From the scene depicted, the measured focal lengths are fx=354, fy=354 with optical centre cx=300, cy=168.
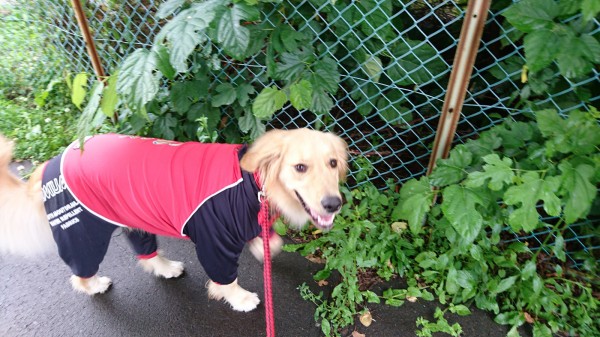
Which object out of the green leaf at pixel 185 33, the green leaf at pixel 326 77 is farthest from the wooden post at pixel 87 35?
the green leaf at pixel 326 77

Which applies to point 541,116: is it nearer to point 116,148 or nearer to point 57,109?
point 116,148

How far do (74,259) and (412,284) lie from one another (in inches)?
76.9

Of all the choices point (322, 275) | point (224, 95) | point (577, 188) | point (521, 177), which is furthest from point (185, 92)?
point (577, 188)

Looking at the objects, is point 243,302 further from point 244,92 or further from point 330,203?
point 244,92

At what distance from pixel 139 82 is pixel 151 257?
3.91 ft

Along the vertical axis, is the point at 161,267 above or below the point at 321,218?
below

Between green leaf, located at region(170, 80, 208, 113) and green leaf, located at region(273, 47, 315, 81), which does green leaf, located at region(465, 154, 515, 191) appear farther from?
→ green leaf, located at region(170, 80, 208, 113)

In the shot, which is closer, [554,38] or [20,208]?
[554,38]

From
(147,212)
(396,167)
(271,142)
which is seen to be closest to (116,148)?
(147,212)

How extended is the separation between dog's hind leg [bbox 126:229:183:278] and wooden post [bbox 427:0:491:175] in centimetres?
178

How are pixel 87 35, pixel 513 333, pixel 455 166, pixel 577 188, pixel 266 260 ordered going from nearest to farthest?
pixel 577 188
pixel 266 260
pixel 455 166
pixel 513 333
pixel 87 35

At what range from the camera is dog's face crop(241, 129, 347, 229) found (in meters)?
1.69

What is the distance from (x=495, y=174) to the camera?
1.63m

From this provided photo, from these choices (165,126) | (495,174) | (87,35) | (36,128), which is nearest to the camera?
(495,174)
